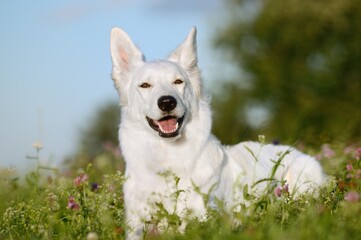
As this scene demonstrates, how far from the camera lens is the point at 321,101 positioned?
30.6 metres

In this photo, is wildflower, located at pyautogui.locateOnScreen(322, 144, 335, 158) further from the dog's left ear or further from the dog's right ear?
the dog's right ear

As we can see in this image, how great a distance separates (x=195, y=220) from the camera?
15.6 feet

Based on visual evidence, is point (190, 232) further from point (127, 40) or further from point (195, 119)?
point (127, 40)

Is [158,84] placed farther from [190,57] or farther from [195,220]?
[195,220]

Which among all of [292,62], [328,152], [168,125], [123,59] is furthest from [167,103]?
[292,62]

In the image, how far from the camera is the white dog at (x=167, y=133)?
607 centimetres

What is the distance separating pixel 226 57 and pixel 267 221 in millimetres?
28498

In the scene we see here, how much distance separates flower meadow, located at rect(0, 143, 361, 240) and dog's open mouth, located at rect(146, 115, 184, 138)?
74 cm

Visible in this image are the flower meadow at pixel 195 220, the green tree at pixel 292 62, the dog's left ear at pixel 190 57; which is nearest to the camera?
the flower meadow at pixel 195 220

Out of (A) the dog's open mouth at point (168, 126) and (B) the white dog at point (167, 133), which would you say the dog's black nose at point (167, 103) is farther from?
(A) the dog's open mouth at point (168, 126)

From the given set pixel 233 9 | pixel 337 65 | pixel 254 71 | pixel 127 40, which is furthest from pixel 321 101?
pixel 127 40

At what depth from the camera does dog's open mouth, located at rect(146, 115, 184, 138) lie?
618cm

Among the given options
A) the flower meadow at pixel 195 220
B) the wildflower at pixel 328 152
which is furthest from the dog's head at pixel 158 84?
the wildflower at pixel 328 152

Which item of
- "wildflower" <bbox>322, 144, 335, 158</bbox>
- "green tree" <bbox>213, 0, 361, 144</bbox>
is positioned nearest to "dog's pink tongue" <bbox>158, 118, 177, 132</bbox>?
"wildflower" <bbox>322, 144, 335, 158</bbox>
